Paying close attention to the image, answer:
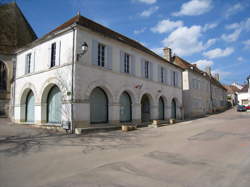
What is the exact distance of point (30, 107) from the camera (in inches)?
582

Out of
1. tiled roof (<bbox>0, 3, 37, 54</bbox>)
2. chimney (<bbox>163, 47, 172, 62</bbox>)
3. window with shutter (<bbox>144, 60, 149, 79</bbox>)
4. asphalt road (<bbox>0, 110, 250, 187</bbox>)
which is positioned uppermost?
tiled roof (<bbox>0, 3, 37, 54</bbox>)

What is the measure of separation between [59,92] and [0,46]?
46.8 feet

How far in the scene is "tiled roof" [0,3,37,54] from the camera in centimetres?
2138

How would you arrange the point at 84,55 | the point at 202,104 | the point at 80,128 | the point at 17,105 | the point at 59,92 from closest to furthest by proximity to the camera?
the point at 80,128
the point at 84,55
the point at 59,92
the point at 17,105
the point at 202,104

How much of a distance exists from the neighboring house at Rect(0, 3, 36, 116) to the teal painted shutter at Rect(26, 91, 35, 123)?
5845 mm

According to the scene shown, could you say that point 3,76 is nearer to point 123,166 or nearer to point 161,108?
point 161,108

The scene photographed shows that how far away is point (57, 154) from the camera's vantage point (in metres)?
5.97

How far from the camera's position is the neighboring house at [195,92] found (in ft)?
86.7

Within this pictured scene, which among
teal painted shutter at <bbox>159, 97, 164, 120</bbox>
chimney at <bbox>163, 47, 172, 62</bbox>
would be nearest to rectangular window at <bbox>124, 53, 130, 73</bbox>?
teal painted shutter at <bbox>159, 97, 164, 120</bbox>

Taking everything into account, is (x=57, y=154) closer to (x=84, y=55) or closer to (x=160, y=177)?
(x=160, y=177)

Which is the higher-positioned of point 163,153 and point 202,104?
point 202,104

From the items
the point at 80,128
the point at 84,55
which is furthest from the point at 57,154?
the point at 84,55

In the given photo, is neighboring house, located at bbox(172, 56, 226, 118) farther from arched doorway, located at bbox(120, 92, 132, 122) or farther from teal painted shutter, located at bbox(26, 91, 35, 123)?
teal painted shutter, located at bbox(26, 91, 35, 123)

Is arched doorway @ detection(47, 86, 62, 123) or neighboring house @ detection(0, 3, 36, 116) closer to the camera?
arched doorway @ detection(47, 86, 62, 123)
